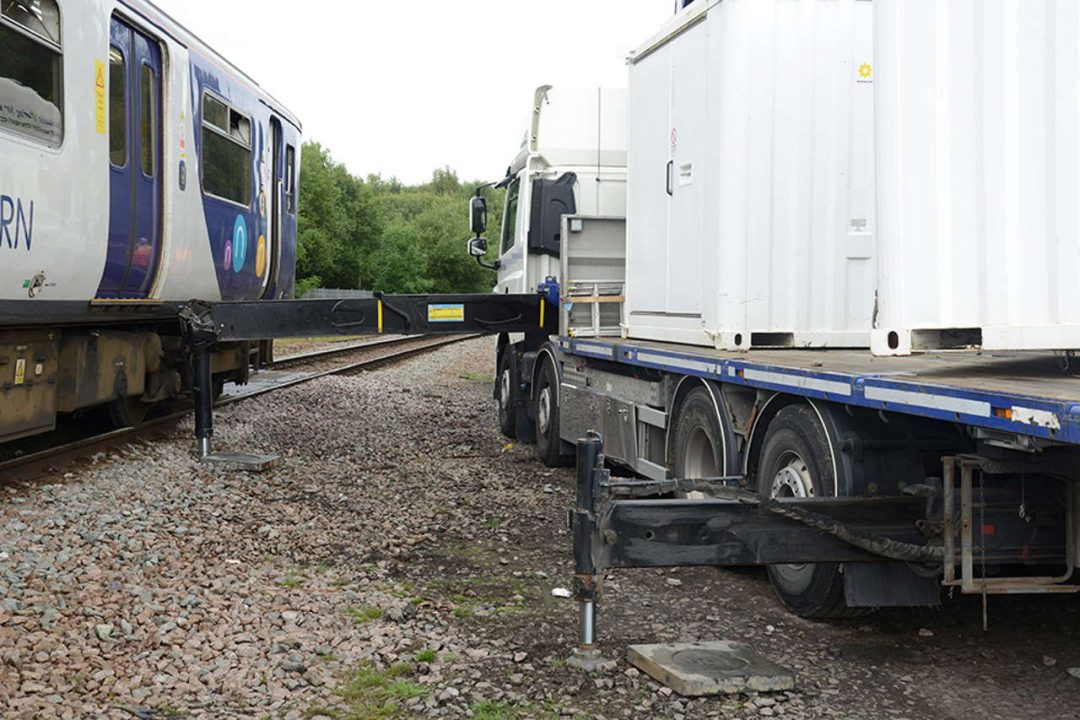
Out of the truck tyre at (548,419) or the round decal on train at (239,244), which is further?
the round decal on train at (239,244)

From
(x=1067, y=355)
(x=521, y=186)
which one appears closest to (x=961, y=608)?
(x=1067, y=355)

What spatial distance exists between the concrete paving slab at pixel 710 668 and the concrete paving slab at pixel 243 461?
17.8 feet

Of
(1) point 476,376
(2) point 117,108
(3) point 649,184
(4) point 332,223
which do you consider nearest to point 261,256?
(2) point 117,108

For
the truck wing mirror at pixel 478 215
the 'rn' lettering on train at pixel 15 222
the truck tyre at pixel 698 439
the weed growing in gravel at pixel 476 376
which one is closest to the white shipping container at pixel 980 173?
the truck tyre at pixel 698 439

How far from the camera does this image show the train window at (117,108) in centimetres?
858

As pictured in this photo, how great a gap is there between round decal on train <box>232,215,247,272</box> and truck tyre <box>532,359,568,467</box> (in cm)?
365

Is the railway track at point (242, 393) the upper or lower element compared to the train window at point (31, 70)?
lower

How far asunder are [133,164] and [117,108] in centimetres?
47

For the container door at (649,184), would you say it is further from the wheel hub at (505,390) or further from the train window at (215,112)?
the train window at (215,112)

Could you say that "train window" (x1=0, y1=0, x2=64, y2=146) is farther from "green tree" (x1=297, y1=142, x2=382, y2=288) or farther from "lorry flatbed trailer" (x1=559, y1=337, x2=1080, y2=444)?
"green tree" (x1=297, y1=142, x2=382, y2=288)

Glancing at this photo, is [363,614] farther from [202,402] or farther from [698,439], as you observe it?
[202,402]

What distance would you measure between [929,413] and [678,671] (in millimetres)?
1402

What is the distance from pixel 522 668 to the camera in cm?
467

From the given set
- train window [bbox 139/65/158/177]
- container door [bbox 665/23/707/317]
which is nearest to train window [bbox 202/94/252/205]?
train window [bbox 139/65/158/177]
